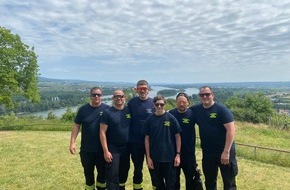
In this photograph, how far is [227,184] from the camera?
5.97 meters

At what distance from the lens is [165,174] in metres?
5.95

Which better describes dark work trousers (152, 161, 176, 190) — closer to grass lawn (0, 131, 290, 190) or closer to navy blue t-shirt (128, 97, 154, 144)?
navy blue t-shirt (128, 97, 154, 144)

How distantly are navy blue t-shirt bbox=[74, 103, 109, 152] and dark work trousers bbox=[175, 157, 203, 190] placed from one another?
167 centimetres

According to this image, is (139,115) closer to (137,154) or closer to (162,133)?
(162,133)

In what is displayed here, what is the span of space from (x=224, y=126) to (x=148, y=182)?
373 centimetres

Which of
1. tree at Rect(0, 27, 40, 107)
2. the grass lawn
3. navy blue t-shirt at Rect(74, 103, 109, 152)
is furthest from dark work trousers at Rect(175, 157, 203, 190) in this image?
tree at Rect(0, 27, 40, 107)

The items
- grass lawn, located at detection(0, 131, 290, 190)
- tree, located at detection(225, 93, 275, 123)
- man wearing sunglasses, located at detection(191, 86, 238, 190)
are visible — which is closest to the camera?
man wearing sunglasses, located at detection(191, 86, 238, 190)

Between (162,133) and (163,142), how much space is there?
17cm

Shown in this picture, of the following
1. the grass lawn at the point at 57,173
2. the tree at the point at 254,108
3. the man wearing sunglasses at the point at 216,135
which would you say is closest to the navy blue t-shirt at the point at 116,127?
the man wearing sunglasses at the point at 216,135

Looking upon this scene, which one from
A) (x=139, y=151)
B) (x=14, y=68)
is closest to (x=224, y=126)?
(x=139, y=151)

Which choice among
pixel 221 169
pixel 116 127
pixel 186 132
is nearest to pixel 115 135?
pixel 116 127

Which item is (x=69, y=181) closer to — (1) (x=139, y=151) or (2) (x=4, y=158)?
(1) (x=139, y=151)

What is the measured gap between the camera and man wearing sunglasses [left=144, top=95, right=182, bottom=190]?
229 inches

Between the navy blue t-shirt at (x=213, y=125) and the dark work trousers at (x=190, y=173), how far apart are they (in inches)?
19.2
